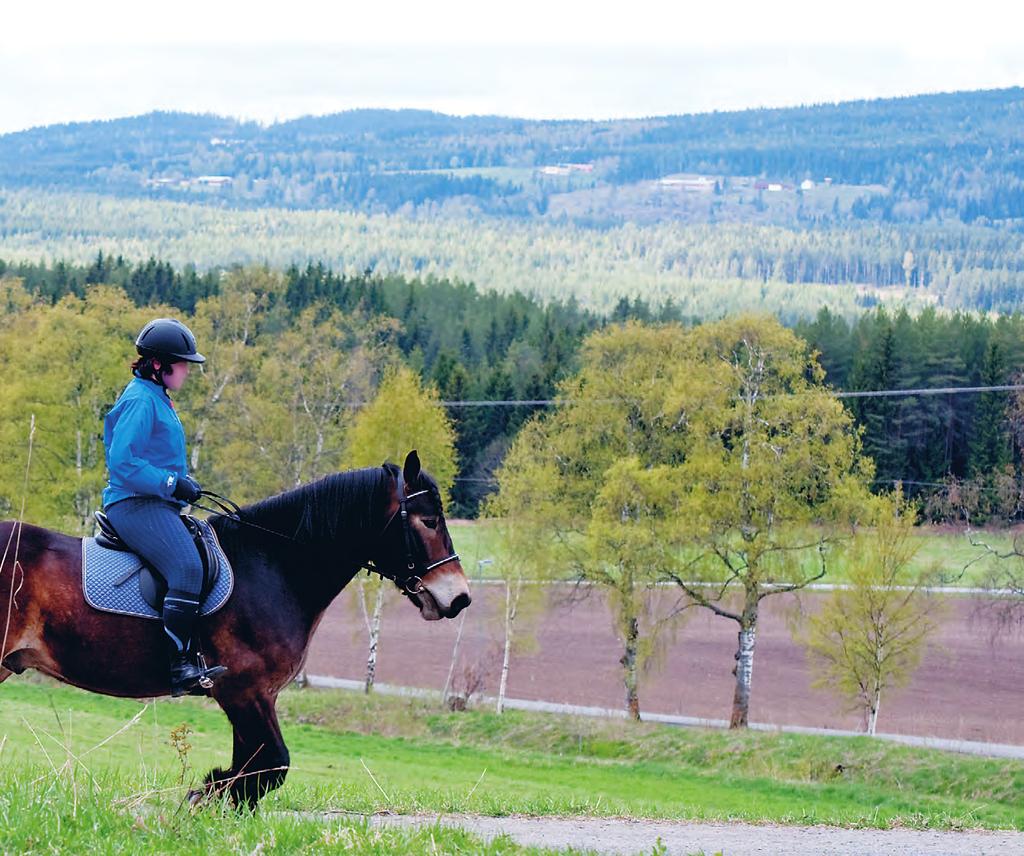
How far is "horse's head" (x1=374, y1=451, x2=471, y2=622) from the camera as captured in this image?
9195 mm

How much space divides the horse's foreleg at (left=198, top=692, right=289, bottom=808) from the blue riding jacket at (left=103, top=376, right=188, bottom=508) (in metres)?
1.34

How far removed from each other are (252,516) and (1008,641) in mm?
46879

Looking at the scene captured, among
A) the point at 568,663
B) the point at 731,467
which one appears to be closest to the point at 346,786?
the point at 731,467

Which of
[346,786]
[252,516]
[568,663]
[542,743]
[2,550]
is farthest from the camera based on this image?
[568,663]

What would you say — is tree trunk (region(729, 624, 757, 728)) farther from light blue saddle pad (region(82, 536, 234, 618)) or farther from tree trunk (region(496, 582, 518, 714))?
light blue saddle pad (region(82, 536, 234, 618))

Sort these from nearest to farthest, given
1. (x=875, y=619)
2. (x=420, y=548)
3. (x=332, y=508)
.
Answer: (x=420, y=548), (x=332, y=508), (x=875, y=619)

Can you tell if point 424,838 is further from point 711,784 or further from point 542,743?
point 542,743

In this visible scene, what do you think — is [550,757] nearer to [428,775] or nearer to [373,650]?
[428,775]

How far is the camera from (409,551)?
9250 millimetres

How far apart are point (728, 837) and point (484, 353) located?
3903 inches

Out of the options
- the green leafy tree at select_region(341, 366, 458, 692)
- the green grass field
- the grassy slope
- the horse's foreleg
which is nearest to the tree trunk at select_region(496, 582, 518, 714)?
the green grass field

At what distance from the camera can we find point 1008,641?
51219mm

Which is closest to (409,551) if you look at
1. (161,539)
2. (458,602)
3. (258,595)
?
(458,602)

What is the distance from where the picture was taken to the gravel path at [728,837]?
954 cm
